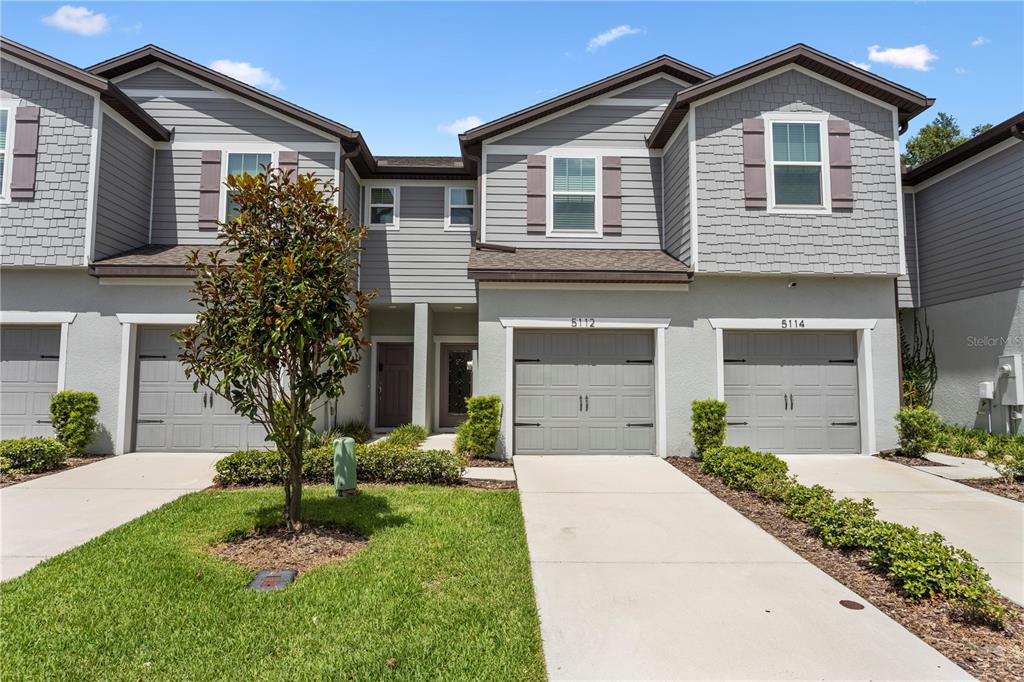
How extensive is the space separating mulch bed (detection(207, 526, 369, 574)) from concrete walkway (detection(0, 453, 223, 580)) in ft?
5.21

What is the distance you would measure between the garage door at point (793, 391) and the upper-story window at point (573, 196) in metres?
3.78

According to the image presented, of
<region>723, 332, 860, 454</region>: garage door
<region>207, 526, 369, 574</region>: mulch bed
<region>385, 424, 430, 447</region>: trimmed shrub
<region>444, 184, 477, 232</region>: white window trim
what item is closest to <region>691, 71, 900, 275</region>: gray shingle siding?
<region>723, 332, 860, 454</region>: garage door

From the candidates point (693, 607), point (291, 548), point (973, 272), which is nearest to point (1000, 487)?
point (973, 272)

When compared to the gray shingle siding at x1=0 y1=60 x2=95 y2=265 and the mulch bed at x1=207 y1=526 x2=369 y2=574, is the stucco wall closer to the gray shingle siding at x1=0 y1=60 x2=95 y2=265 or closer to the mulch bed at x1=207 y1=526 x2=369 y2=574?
the mulch bed at x1=207 y1=526 x2=369 y2=574

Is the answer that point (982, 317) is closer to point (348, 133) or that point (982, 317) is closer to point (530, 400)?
point (530, 400)

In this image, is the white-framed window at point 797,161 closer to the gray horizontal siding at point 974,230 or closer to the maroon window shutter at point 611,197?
the maroon window shutter at point 611,197

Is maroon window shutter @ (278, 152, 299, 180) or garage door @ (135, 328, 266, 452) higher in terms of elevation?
maroon window shutter @ (278, 152, 299, 180)

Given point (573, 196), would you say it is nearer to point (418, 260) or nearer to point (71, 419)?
point (418, 260)

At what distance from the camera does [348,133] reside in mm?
11016

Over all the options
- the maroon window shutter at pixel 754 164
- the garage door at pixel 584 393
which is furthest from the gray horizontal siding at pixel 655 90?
the garage door at pixel 584 393

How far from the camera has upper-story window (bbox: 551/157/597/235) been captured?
11.6 m

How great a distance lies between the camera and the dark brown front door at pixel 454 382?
46.8 feet

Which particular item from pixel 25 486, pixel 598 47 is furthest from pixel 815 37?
pixel 25 486

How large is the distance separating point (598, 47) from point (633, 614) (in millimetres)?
11483
